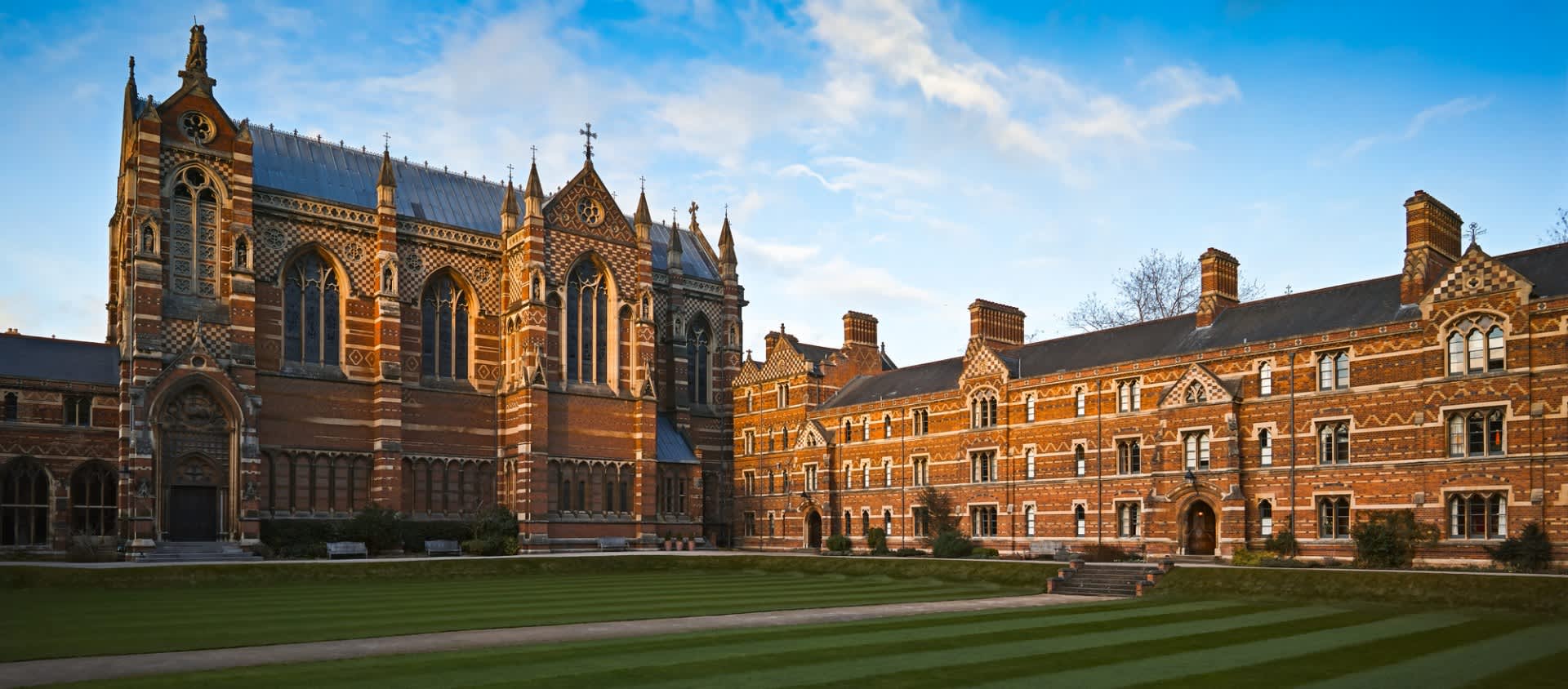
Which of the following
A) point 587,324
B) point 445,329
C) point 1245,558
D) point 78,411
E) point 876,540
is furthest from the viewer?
point 587,324

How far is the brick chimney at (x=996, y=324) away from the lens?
57.8 meters

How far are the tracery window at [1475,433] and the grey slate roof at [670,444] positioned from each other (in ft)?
129

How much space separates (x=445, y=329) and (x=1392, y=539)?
45178mm

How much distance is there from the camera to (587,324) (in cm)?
6338

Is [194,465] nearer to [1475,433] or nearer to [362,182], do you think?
[362,182]

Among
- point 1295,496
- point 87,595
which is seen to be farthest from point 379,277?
point 1295,496

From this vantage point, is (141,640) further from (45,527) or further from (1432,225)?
(1432,225)

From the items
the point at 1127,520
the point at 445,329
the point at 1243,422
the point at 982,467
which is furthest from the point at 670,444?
the point at 1243,422

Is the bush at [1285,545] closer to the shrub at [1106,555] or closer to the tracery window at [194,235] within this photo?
the shrub at [1106,555]

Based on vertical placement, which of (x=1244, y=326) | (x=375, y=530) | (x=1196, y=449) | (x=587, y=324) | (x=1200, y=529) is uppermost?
(x=587, y=324)

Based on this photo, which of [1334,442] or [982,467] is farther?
[982,467]

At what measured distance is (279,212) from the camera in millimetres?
56062

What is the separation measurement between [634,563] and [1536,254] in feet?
112

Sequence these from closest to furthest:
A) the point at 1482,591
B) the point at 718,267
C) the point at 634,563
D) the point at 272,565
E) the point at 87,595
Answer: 1. the point at 1482,591
2. the point at 87,595
3. the point at 272,565
4. the point at 634,563
5. the point at 718,267
